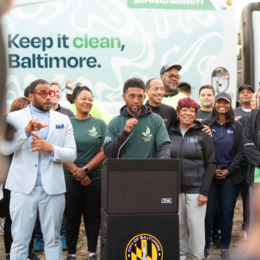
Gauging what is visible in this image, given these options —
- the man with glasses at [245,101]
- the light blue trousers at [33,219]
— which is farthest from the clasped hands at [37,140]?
the man with glasses at [245,101]

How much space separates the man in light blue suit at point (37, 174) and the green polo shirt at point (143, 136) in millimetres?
533

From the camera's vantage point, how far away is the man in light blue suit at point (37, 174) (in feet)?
11.8

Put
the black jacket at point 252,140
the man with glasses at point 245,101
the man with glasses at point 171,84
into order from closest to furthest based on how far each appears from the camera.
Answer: the black jacket at point 252,140 → the man with glasses at point 171,84 → the man with glasses at point 245,101

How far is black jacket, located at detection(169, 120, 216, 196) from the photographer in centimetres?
407

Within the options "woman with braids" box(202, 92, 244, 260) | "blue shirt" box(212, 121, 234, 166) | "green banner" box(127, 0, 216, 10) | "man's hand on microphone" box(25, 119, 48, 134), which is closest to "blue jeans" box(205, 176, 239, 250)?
"woman with braids" box(202, 92, 244, 260)

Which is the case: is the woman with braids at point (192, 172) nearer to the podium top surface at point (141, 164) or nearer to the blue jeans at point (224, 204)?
the blue jeans at point (224, 204)

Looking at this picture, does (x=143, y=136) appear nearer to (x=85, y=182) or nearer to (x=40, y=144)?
(x=40, y=144)

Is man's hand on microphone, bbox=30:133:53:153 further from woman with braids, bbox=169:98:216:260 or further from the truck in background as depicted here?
the truck in background

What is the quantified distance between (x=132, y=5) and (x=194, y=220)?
4.07m

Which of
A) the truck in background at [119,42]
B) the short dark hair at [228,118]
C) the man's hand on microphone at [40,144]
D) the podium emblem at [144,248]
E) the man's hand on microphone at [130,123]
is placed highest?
the truck in background at [119,42]

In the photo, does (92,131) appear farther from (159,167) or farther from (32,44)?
(32,44)

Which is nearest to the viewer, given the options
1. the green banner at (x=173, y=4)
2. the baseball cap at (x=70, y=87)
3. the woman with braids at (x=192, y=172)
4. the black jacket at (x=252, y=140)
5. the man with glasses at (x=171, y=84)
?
the woman with braids at (x=192, y=172)

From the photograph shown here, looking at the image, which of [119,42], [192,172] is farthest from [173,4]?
[192,172]

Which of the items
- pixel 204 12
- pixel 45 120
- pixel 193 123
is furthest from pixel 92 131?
pixel 204 12
